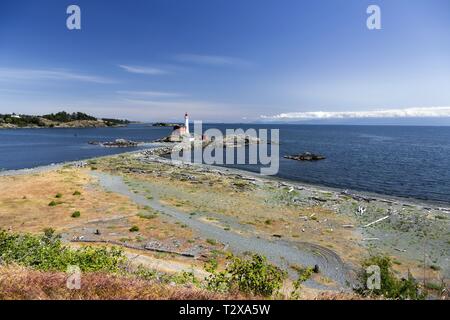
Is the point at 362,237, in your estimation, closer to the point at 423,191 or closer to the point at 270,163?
the point at 423,191

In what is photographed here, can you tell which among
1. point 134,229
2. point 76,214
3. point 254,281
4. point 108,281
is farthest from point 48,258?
point 76,214

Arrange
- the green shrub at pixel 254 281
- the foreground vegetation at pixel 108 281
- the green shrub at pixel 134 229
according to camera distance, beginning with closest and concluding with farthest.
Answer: the foreground vegetation at pixel 108 281 < the green shrub at pixel 254 281 < the green shrub at pixel 134 229

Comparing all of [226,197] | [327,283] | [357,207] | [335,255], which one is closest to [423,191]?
[357,207]

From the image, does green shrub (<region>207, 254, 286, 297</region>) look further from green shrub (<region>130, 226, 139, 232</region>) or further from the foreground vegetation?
green shrub (<region>130, 226, 139, 232</region>)

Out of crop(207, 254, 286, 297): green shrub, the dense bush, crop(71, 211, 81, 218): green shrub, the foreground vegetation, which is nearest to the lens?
the foreground vegetation

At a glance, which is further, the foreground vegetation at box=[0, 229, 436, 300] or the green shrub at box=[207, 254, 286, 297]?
the green shrub at box=[207, 254, 286, 297]

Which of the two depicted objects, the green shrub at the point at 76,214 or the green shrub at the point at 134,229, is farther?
the green shrub at the point at 76,214

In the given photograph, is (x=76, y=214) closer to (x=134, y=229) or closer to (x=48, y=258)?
(x=134, y=229)

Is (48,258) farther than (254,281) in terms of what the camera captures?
Yes

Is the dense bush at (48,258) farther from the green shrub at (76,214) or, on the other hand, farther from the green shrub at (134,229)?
the green shrub at (76,214)

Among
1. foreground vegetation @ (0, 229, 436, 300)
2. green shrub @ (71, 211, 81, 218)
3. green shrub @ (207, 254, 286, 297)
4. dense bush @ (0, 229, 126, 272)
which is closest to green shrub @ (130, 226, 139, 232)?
green shrub @ (71, 211, 81, 218)

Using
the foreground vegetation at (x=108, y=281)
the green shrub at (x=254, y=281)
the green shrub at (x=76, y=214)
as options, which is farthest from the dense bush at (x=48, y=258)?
the green shrub at (x=76, y=214)
